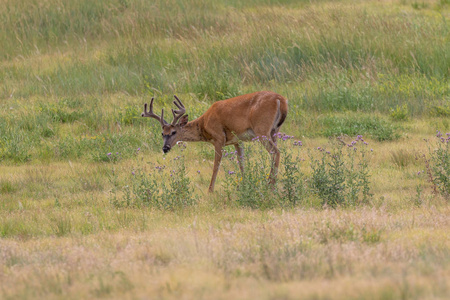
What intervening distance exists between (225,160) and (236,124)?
956mm

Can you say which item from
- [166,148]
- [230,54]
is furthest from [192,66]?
[166,148]

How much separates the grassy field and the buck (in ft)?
1.32

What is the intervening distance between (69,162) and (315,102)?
5788 mm

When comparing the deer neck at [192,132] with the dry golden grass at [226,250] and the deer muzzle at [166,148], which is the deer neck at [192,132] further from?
the dry golden grass at [226,250]

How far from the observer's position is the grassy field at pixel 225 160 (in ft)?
17.4

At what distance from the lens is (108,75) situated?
16.8 metres

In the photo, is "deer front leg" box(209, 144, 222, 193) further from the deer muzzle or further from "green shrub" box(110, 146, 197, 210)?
the deer muzzle

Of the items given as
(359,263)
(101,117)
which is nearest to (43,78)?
(101,117)

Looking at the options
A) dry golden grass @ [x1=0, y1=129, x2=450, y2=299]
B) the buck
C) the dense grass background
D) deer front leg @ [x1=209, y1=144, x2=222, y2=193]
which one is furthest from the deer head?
dry golden grass @ [x1=0, y1=129, x2=450, y2=299]

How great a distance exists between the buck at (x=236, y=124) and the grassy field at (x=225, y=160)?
0.40m

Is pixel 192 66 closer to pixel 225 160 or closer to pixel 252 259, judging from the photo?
pixel 225 160

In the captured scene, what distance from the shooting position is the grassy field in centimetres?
529

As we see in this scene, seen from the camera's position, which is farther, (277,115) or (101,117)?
(101,117)

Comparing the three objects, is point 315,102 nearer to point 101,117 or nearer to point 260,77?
point 260,77
